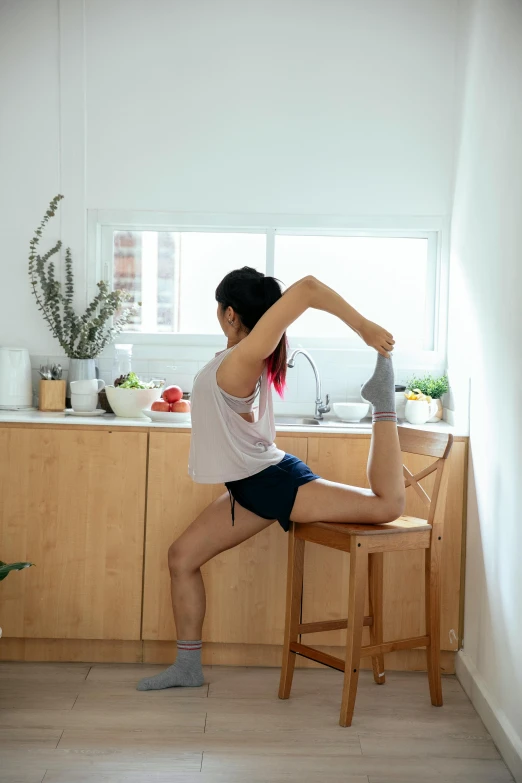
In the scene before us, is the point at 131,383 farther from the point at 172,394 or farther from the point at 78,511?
the point at 78,511

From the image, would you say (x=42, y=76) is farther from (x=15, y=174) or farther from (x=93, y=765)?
(x=93, y=765)

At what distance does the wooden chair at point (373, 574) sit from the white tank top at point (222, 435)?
0.31m

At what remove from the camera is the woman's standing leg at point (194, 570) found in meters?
3.13

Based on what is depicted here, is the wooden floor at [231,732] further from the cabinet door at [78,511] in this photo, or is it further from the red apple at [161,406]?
the red apple at [161,406]

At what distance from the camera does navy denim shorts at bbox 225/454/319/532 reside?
299 centimetres

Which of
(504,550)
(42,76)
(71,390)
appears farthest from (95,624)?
(42,76)

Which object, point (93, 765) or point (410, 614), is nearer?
point (93, 765)

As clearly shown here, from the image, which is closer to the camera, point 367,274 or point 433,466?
point 433,466

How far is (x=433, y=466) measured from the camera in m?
3.07

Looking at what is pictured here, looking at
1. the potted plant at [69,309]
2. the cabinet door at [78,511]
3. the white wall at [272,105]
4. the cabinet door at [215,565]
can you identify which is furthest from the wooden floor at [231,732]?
the white wall at [272,105]

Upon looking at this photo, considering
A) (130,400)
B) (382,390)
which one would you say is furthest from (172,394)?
(382,390)

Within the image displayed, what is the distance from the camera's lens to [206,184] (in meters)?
4.03

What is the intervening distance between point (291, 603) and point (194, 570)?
37 centimetres

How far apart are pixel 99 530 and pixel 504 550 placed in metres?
1.53
